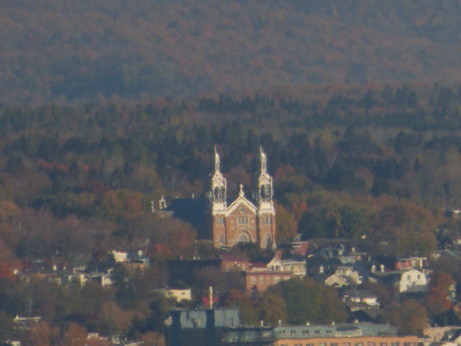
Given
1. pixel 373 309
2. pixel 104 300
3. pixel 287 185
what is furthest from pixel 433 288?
pixel 287 185

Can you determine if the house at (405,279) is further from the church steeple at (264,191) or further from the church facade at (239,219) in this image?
the church steeple at (264,191)

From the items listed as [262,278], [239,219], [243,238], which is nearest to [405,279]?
[262,278]

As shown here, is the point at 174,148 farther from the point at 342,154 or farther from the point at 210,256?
the point at 210,256

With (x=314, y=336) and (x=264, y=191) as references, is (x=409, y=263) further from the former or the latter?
(x=314, y=336)

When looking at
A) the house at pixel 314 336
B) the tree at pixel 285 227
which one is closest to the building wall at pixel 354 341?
the house at pixel 314 336

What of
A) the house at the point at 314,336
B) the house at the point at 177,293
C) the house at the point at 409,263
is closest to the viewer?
the house at the point at 314,336

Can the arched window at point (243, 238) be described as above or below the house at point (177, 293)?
above

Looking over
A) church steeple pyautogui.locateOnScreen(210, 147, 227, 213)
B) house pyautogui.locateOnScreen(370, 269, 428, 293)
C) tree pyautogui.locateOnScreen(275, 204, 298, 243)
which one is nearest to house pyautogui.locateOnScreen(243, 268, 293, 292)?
house pyautogui.locateOnScreen(370, 269, 428, 293)
